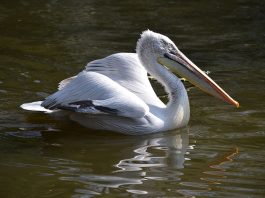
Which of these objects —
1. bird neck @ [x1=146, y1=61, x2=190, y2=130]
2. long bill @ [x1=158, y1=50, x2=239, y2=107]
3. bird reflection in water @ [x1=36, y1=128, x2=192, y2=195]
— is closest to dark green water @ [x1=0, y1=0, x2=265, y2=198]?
bird reflection in water @ [x1=36, y1=128, x2=192, y2=195]

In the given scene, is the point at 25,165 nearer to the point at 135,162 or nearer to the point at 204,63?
the point at 135,162

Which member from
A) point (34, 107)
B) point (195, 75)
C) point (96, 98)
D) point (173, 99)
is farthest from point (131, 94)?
point (34, 107)

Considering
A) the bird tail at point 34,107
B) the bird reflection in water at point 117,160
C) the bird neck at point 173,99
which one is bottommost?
the bird reflection in water at point 117,160

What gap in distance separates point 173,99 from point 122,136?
49 centimetres

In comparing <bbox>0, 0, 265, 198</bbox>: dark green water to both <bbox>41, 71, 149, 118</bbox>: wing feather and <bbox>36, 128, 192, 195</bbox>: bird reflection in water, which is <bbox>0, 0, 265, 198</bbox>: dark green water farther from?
<bbox>41, 71, 149, 118</bbox>: wing feather

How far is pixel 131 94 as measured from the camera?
5.68 m

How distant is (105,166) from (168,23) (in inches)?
193

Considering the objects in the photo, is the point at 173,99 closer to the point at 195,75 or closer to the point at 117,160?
the point at 195,75

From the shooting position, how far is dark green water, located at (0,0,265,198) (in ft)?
15.4

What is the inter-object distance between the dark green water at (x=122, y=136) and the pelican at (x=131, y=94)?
12cm

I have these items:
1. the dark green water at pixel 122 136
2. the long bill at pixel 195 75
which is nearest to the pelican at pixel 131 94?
the long bill at pixel 195 75

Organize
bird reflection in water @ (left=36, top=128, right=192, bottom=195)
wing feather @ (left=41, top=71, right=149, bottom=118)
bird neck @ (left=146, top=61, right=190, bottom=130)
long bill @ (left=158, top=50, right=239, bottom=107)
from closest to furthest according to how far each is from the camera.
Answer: bird reflection in water @ (left=36, top=128, right=192, bottom=195)
wing feather @ (left=41, top=71, right=149, bottom=118)
bird neck @ (left=146, top=61, right=190, bottom=130)
long bill @ (left=158, top=50, right=239, bottom=107)

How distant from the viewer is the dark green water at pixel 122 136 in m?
4.68

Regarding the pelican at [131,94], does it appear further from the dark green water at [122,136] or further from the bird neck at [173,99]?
the dark green water at [122,136]
